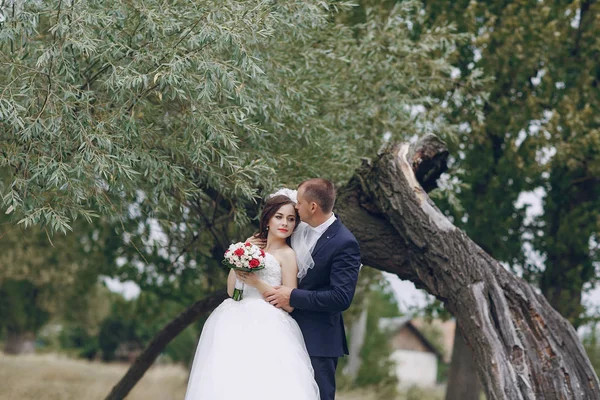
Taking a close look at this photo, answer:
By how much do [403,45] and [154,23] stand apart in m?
5.14

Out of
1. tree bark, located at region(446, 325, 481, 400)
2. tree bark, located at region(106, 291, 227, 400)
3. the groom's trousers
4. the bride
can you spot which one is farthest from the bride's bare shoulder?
tree bark, located at region(446, 325, 481, 400)

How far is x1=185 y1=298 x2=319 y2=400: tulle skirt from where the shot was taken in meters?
6.07

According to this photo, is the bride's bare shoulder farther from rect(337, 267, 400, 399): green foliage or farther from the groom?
rect(337, 267, 400, 399): green foliage

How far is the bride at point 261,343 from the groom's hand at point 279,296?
0.05 meters

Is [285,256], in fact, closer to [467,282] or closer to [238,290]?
[238,290]

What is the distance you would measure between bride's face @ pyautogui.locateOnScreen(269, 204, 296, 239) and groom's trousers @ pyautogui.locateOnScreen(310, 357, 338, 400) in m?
1.16

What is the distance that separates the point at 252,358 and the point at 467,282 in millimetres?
3262

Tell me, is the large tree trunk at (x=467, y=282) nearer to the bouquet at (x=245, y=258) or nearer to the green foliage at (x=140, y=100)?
the green foliage at (x=140, y=100)

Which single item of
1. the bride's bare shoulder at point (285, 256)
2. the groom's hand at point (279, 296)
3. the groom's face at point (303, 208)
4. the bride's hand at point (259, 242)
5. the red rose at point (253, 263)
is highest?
the groom's face at point (303, 208)

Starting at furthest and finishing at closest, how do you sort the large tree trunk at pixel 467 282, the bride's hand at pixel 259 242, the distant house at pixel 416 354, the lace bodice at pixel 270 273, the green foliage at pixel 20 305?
the distant house at pixel 416 354, the green foliage at pixel 20 305, the large tree trunk at pixel 467 282, the bride's hand at pixel 259 242, the lace bodice at pixel 270 273

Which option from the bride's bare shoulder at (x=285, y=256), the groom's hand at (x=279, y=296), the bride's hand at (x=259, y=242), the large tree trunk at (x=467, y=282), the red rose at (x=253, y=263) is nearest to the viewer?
the red rose at (x=253, y=263)

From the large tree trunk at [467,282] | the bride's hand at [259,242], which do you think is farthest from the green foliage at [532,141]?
the bride's hand at [259,242]

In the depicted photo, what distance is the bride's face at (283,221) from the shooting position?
692cm

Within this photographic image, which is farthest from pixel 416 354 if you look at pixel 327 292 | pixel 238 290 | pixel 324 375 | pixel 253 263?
pixel 253 263
